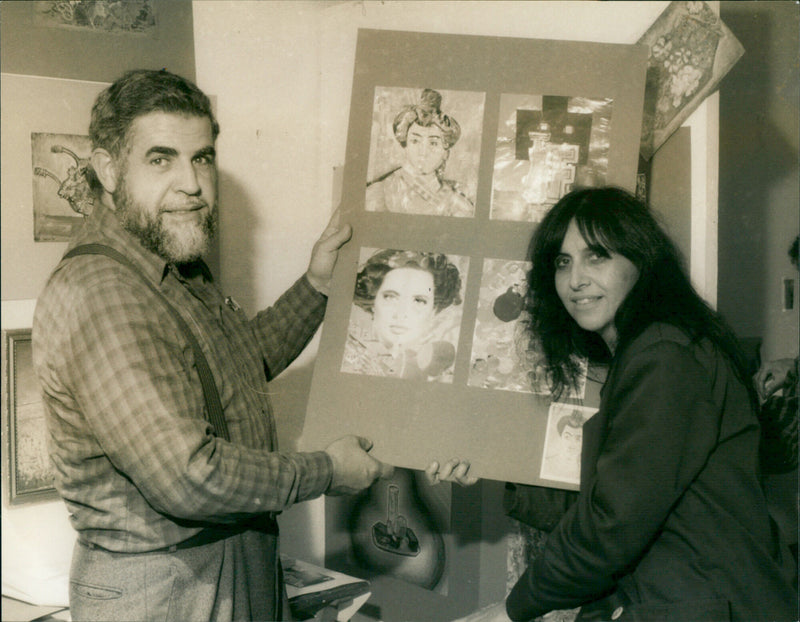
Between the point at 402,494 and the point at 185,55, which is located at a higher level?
the point at 185,55

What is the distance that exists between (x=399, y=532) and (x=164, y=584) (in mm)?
989

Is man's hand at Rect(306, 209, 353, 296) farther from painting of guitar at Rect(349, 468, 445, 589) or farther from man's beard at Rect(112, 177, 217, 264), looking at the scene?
painting of guitar at Rect(349, 468, 445, 589)

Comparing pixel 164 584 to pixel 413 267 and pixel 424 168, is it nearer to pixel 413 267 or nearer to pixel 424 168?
pixel 413 267

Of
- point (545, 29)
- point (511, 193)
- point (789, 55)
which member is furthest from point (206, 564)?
point (789, 55)

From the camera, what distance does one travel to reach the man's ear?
4.52 feet

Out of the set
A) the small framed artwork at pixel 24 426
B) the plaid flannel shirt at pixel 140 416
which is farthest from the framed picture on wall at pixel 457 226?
the small framed artwork at pixel 24 426

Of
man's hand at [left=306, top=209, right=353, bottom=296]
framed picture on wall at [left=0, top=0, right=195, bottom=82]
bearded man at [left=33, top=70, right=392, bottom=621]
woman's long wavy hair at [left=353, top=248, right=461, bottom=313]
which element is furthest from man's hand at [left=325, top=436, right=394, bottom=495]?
framed picture on wall at [left=0, top=0, right=195, bottom=82]

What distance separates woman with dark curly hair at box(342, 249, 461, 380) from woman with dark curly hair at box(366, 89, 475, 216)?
10 cm

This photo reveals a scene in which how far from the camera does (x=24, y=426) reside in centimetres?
154

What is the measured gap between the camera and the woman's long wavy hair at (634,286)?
4.00ft

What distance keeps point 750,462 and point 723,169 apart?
943mm

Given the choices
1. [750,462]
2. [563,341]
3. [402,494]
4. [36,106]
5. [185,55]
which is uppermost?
[185,55]

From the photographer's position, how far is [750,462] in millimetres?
1153

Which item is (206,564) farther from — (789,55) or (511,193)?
(789,55)
